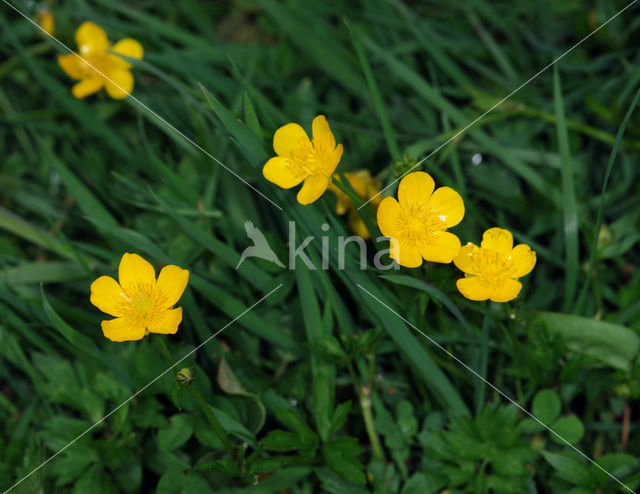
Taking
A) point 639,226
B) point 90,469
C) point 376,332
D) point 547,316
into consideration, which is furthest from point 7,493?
point 639,226

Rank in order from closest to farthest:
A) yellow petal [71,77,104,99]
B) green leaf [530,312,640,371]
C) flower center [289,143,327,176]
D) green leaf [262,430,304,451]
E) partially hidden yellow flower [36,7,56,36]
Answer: flower center [289,143,327,176] < green leaf [262,430,304,451] < green leaf [530,312,640,371] < yellow petal [71,77,104,99] < partially hidden yellow flower [36,7,56,36]

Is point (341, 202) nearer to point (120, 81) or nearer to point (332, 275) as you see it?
point (332, 275)

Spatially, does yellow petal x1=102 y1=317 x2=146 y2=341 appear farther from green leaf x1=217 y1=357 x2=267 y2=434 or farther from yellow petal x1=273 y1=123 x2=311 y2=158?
yellow petal x1=273 y1=123 x2=311 y2=158

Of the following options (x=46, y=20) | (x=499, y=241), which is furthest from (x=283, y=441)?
(x=46, y=20)

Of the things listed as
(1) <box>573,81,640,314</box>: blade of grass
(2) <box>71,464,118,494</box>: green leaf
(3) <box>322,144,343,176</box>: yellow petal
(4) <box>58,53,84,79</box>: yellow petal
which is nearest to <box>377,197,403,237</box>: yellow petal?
(3) <box>322,144,343,176</box>: yellow petal

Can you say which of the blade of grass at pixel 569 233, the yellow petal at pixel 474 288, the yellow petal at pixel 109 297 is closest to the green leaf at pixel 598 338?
the blade of grass at pixel 569 233

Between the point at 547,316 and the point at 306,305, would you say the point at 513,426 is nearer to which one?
the point at 547,316

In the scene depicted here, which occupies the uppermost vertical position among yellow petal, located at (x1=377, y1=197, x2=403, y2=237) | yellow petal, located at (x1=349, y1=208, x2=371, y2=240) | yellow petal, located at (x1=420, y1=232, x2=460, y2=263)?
yellow petal, located at (x1=349, y1=208, x2=371, y2=240)

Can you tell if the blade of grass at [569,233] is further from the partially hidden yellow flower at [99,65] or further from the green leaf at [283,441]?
the partially hidden yellow flower at [99,65]
